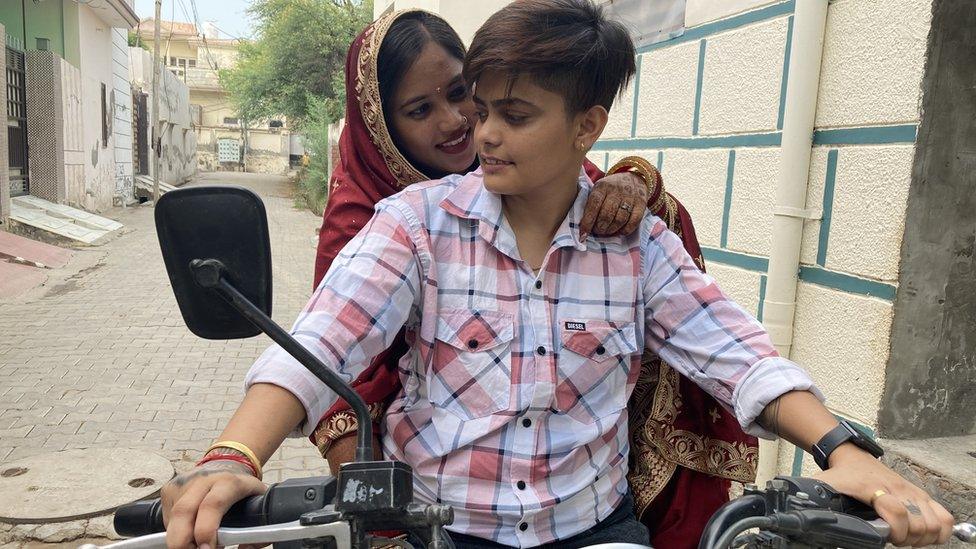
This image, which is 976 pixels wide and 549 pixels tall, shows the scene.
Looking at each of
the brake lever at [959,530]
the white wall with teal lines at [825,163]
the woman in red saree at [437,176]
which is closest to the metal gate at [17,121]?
the white wall with teal lines at [825,163]

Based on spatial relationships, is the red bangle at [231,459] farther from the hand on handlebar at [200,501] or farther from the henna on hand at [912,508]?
the henna on hand at [912,508]

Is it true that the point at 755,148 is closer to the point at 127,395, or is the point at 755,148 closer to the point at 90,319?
the point at 127,395

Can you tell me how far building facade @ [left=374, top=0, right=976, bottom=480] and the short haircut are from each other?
1790 millimetres

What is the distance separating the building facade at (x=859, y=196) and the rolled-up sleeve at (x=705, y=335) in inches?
63.1

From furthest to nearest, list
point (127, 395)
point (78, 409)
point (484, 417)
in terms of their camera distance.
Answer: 1. point (127, 395)
2. point (78, 409)
3. point (484, 417)

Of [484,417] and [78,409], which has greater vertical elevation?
[484,417]

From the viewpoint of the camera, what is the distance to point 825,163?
3.30 metres

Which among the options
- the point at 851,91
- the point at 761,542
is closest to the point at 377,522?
the point at 761,542

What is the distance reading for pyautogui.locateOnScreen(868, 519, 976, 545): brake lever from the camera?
108 centimetres

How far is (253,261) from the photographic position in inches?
38.0

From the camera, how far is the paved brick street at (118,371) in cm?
461

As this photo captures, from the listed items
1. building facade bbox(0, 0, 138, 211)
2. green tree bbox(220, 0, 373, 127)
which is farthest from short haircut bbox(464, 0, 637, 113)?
green tree bbox(220, 0, 373, 127)

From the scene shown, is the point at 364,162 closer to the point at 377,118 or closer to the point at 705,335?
the point at 377,118

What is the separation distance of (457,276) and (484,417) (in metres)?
0.27
